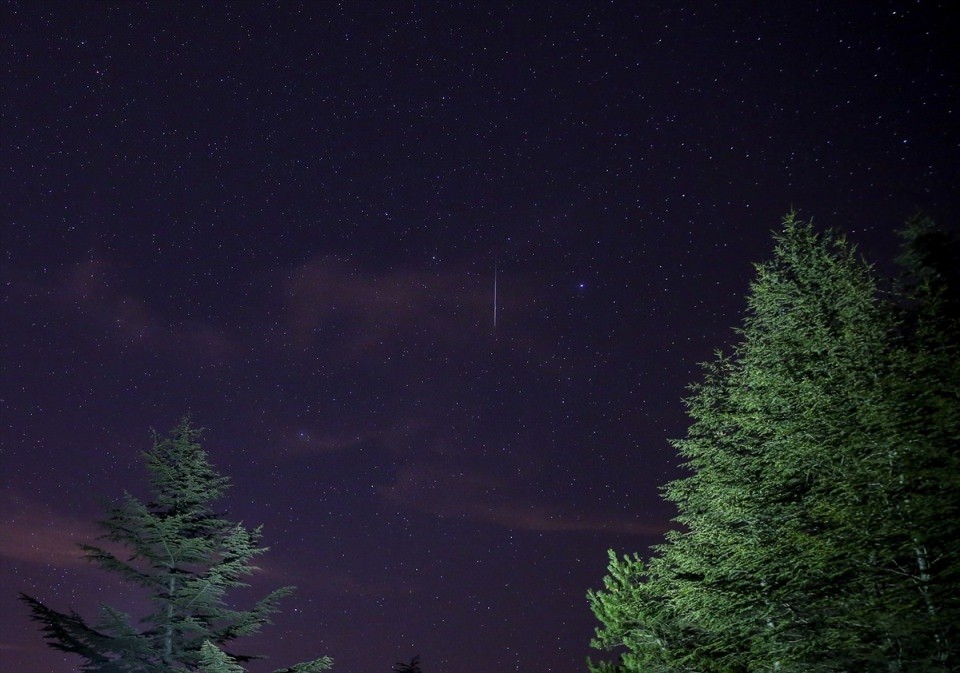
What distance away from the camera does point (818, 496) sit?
9.62m

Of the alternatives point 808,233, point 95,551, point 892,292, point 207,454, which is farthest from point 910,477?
point 95,551

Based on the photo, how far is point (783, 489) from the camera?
10.5 meters

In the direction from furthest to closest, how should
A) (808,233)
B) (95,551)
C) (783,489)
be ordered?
(95,551) → (808,233) → (783,489)

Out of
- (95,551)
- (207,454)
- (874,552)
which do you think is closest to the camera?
(874,552)

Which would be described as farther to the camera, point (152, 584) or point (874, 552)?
point (152, 584)

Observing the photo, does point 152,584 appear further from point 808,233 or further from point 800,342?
point 808,233

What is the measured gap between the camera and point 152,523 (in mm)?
15375

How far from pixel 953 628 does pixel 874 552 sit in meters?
1.24

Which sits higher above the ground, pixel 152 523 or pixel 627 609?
pixel 152 523

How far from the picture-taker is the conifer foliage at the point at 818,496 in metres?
8.23

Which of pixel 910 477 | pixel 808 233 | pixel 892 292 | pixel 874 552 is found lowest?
pixel 874 552

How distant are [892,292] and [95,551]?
62.7 feet

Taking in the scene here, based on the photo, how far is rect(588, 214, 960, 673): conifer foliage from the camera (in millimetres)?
8227

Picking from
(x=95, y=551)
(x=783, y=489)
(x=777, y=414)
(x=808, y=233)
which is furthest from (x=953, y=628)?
(x=95, y=551)
